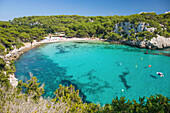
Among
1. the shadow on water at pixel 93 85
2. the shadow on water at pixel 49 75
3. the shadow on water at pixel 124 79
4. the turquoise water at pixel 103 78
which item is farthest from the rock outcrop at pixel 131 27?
the shadow on water at pixel 49 75

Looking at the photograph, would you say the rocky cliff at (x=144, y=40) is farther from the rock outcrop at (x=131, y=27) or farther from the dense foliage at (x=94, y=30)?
the dense foliage at (x=94, y=30)

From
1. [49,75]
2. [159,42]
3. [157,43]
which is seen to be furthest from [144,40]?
[49,75]

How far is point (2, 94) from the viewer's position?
23.5 feet

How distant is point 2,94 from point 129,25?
200ft

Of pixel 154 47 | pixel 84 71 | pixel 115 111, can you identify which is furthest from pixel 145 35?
pixel 115 111

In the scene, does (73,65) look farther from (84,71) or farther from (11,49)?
(11,49)

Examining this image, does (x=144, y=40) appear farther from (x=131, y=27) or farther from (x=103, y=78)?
(x=103, y=78)

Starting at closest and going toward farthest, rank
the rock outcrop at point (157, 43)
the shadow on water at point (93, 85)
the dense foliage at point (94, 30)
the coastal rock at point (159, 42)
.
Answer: the shadow on water at point (93, 85) → the coastal rock at point (159, 42) → the rock outcrop at point (157, 43) → the dense foliage at point (94, 30)

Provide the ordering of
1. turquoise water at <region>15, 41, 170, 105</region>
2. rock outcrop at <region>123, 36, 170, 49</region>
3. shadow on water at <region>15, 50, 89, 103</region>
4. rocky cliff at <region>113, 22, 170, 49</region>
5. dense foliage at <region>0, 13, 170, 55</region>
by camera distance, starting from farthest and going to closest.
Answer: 1. dense foliage at <region>0, 13, 170, 55</region>
2. rocky cliff at <region>113, 22, 170, 49</region>
3. rock outcrop at <region>123, 36, 170, 49</region>
4. shadow on water at <region>15, 50, 89, 103</region>
5. turquoise water at <region>15, 41, 170, 105</region>

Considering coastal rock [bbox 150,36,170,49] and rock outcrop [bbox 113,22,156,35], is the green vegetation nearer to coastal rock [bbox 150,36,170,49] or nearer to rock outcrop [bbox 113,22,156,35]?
rock outcrop [bbox 113,22,156,35]

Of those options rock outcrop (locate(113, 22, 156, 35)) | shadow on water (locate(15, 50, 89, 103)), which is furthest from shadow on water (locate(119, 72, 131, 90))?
rock outcrop (locate(113, 22, 156, 35))

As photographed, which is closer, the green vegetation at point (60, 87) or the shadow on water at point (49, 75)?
the green vegetation at point (60, 87)

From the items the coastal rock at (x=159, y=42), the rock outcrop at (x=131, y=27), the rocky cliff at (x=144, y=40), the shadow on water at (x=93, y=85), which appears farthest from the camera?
the rock outcrop at (x=131, y=27)

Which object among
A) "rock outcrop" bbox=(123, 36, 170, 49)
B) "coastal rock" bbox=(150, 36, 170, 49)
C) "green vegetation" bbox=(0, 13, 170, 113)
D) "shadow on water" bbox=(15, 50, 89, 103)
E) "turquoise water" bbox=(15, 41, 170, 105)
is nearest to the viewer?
"green vegetation" bbox=(0, 13, 170, 113)
